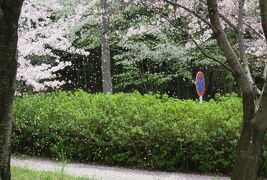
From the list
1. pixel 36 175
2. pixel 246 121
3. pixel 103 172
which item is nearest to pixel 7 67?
pixel 246 121

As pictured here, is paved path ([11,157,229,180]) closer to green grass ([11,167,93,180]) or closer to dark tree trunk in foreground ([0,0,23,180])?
green grass ([11,167,93,180])

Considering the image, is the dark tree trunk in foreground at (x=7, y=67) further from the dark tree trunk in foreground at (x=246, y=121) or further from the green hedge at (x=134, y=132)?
the green hedge at (x=134, y=132)

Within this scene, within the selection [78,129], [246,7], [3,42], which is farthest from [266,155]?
[246,7]

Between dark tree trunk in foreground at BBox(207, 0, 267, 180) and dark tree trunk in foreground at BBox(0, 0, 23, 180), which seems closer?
dark tree trunk in foreground at BBox(0, 0, 23, 180)

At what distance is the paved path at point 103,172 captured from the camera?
6.98 meters

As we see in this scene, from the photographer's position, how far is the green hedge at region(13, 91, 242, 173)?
24.9 ft

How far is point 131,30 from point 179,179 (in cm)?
745

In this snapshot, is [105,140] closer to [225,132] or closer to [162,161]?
[162,161]

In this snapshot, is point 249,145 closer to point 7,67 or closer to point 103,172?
point 7,67

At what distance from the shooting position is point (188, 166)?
7824mm

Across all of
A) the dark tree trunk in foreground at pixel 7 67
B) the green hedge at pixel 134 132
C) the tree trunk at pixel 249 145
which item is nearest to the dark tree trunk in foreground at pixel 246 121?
the tree trunk at pixel 249 145

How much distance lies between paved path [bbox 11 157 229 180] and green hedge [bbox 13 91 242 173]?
283 mm

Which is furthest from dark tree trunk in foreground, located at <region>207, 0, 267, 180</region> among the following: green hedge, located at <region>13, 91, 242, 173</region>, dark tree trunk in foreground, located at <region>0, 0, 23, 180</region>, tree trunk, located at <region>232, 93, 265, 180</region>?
green hedge, located at <region>13, 91, 242, 173</region>

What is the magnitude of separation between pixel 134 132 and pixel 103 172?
3.11ft
